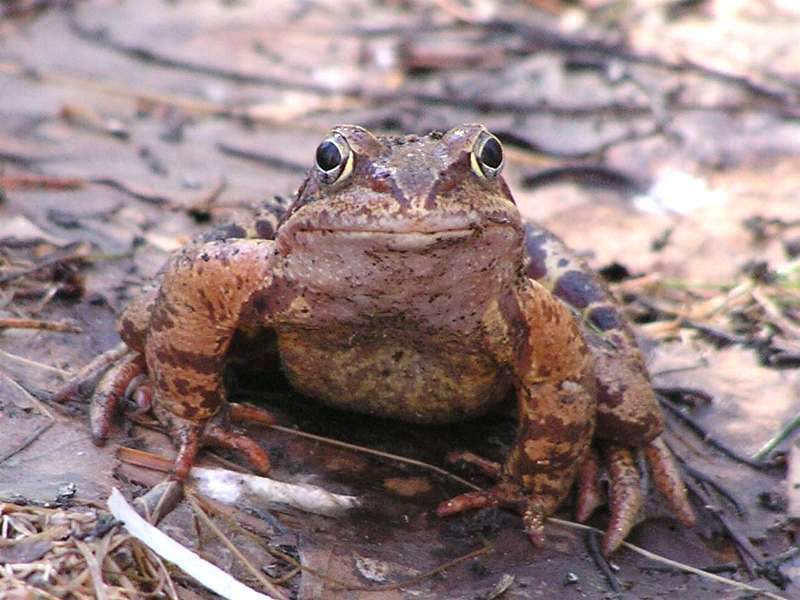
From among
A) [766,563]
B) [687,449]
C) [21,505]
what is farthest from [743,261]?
[21,505]

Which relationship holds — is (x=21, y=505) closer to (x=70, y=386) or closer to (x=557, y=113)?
(x=70, y=386)

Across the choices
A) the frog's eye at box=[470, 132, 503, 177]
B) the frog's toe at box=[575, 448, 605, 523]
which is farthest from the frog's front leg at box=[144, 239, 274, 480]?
the frog's toe at box=[575, 448, 605, 523]

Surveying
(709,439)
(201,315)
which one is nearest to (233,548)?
(201,315)

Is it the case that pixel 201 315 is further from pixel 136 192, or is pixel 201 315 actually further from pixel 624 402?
pixel 136 192

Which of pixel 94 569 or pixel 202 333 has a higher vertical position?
pixel 202 333

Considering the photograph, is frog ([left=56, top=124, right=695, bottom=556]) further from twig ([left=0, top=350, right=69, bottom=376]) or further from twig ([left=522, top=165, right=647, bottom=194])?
twig ([left=522, top=165, right=647, bottom=194])

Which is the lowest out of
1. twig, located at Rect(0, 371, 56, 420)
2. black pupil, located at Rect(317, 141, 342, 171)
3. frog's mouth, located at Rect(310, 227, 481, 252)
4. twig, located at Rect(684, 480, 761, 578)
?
twig, located at Rect(0, 371, 56, 420)
